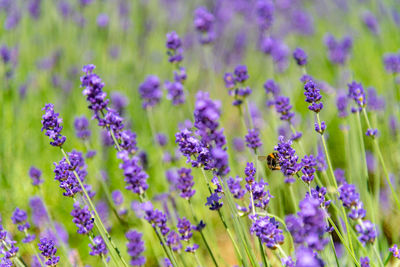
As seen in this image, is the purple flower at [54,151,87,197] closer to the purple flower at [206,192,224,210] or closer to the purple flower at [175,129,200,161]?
the purple flower at [175,129,200,161]

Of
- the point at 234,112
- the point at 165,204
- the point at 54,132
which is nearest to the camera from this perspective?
the point at 54,132

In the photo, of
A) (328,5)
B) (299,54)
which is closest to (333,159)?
(299,54)

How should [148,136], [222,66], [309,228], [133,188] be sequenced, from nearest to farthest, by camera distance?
[309,228] < [133,188] < [148,136] < [222,66]

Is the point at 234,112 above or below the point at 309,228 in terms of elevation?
above

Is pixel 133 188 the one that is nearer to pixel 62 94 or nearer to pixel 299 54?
pixel 299 54

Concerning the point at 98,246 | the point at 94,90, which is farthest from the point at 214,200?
the point at 94,90

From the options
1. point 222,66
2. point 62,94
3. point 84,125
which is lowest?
point 84,125

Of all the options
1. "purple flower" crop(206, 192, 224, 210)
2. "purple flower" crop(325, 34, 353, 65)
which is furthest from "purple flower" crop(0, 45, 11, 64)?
"purple flower" crop(325, 34, 353, 65)
